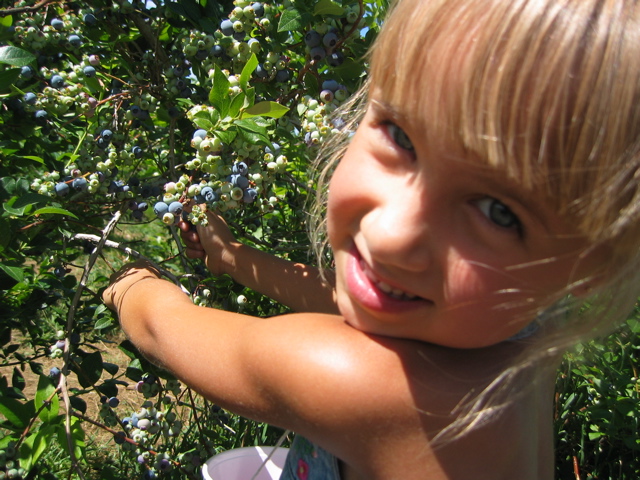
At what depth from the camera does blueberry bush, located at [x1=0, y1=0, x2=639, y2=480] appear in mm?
1247

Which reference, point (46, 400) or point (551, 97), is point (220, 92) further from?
point (46, 400)

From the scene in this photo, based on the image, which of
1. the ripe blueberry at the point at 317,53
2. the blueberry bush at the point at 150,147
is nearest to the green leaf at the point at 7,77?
the blueberry bush at the point at 150,147

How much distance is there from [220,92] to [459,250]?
0.57 metres

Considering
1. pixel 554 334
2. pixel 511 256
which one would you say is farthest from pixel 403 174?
pixel 554 334

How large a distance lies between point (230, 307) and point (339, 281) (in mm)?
654

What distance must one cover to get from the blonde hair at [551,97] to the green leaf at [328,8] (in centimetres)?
47

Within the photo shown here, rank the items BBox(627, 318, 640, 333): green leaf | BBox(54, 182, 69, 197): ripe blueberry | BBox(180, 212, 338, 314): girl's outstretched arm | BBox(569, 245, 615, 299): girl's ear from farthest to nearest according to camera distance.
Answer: BBox(627, 318, 640, 333): green leaf, BBox(180, 212, 338, 314): girl's outstretched arm, BBox(54, 182, 69, 197): ripe blueberry, BBox(569, 245, 615, 299): girl's ear

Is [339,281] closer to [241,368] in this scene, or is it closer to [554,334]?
[241,368]

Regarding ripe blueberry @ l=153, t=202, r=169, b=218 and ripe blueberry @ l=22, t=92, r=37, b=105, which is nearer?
ripe blueberry @ l=153, t=202, r=169, b=218

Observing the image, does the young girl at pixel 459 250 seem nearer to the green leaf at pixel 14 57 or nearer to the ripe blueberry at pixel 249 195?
the ripe blueberry at pixel 249 195

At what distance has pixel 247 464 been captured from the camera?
1521 mm

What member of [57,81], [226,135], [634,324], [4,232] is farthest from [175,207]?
[634,324]

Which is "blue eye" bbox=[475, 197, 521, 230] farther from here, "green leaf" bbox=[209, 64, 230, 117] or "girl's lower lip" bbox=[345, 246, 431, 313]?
"green leaf" bbox=[209, 64, 230, 117]

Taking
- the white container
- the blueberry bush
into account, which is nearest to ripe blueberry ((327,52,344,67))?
the blueberry bush
